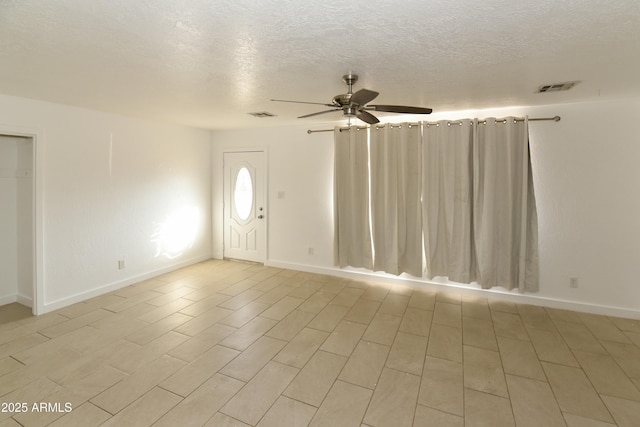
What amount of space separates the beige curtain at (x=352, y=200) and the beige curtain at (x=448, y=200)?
85 cm

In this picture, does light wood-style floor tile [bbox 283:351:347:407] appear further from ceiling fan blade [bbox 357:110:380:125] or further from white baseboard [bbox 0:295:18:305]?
white baseboard [bbox 0:295:18:305]

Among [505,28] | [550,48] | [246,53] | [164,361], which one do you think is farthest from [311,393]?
[550,48]

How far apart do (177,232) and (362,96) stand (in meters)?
4.24

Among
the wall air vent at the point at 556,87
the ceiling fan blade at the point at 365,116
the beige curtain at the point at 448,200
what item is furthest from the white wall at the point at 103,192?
the wall air vent at the point at 556,87

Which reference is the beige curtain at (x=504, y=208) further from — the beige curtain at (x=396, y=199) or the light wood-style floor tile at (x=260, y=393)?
the light wood-style floor tile at (x=260, y=393)

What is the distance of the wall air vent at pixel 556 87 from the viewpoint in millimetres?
2861

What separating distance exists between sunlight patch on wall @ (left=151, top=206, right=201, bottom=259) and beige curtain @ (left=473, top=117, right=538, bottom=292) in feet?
15.1

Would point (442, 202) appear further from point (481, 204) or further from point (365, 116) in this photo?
point (365, 116)

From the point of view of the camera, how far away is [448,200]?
13.3ft

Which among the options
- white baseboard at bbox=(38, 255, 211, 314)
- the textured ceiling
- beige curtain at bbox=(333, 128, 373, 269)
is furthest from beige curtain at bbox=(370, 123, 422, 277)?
white baseboard at bbox=(38, 255, 211, 314)

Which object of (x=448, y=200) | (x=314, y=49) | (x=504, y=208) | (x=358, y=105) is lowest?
(x=504, y=208)

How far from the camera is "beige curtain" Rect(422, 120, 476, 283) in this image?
3.96 m

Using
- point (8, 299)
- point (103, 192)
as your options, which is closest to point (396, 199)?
point (103, 192)

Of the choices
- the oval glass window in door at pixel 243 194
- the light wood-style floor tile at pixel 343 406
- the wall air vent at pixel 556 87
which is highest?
the wall air vent at pixel 556 87
